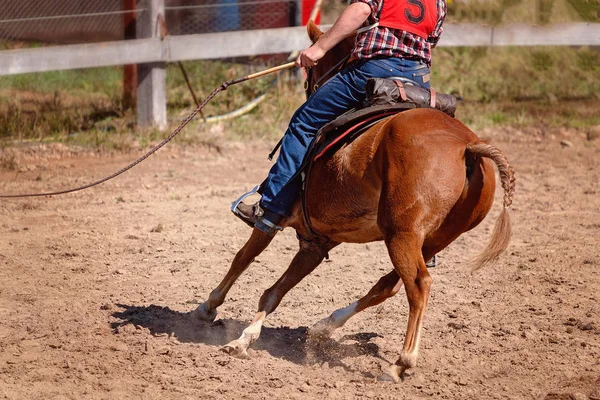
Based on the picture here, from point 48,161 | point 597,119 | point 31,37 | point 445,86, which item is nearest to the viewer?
point 48,161

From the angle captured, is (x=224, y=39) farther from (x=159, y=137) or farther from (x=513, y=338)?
(x=513, y=338)

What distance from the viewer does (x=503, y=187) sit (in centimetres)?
428

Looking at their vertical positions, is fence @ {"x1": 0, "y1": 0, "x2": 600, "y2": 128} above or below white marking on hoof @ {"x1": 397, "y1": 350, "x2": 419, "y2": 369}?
above

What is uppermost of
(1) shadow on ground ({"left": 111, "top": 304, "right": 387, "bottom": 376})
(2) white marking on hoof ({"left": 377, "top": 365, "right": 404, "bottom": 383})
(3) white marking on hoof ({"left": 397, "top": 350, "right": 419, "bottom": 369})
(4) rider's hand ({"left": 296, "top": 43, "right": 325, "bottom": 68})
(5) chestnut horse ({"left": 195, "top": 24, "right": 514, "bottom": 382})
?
(4) rider's hand ({"left": 296, "top": 43, "right": 325, "bottom": 68})

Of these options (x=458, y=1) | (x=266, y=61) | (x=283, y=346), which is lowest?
(x=283, y=346)

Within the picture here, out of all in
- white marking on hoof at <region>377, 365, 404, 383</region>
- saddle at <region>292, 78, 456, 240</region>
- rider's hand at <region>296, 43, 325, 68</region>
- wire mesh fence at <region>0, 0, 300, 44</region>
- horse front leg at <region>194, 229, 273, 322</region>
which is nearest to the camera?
white marking on hoof at <region>377, 365, 404, 383</region>

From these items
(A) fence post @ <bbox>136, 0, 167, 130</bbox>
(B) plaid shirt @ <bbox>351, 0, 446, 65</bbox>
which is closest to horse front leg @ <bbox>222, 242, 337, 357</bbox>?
(B) plaid shirt @ <bbox>351, 0, 446, 65</bbox>

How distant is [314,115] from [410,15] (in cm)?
79

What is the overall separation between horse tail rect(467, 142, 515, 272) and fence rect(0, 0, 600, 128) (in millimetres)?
6313

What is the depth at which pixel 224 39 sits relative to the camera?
34.3 feet

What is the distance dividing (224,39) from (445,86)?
3.75 m

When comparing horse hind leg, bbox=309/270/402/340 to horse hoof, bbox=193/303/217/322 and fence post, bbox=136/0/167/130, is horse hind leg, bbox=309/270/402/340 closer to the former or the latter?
horse hoof, bbox=193/303/217/322

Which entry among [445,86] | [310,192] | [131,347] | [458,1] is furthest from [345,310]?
[458,1]

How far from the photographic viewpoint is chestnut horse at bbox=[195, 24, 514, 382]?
4.28 meters
